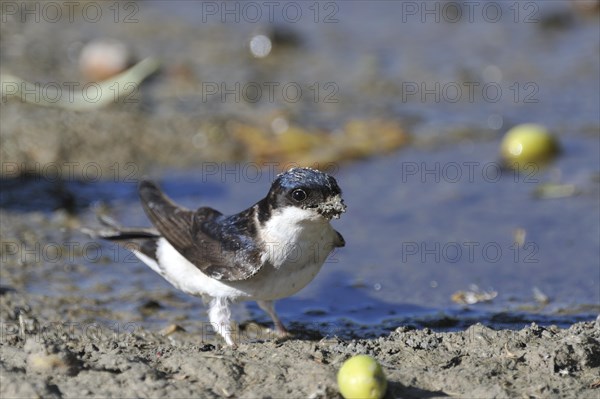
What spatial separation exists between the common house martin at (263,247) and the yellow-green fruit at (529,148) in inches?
123

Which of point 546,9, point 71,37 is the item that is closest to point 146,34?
point 71,37

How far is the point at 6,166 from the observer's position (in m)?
7.86

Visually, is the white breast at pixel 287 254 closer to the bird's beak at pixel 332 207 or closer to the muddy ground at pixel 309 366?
the bird's beak at pixel 332 207

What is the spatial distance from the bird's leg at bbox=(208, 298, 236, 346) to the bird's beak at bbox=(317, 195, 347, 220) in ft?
2.61

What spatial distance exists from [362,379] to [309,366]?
0.44m

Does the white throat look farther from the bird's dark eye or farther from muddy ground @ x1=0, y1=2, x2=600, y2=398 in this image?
muddy ground @ x1=0, y1=2, x2=600, y2=398

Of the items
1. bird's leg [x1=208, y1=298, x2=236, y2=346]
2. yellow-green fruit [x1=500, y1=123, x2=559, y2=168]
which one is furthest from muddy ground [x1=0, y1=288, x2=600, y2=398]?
yellow-green fruit [x1=500, y1=123, x2=559, y2=168]

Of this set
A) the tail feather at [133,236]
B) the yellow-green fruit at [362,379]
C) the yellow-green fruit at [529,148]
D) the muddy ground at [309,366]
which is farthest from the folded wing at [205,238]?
the yellow-green fruit at [529,148]

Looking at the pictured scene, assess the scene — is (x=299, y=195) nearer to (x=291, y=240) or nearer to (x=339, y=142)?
(x=291, y=240)

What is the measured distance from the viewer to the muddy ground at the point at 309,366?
14.2 ft

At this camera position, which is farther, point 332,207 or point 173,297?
point 173,297

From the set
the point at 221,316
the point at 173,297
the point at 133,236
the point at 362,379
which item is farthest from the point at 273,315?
the point at 362,379

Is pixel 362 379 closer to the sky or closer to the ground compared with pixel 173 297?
closer to the sky

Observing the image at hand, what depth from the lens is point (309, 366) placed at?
454 cm
